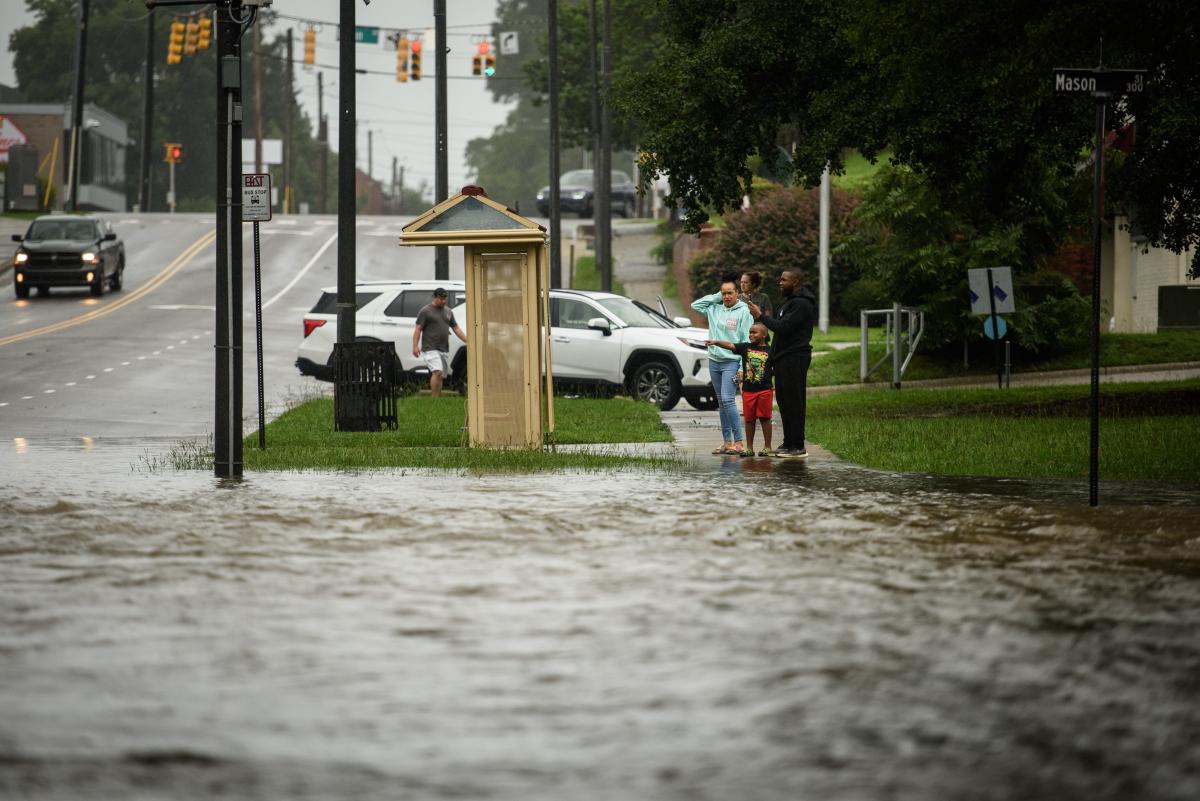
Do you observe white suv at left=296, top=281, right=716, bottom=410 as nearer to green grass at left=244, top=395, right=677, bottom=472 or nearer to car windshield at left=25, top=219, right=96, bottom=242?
green grass at left=244, top=395, right=677, bottom=472

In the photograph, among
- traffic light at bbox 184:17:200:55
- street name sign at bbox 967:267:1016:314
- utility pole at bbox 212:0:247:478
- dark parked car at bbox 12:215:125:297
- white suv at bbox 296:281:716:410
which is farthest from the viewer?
traffic light at bbox 184:17:200:55

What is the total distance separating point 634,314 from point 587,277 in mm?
25918

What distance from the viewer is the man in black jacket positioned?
18.3m

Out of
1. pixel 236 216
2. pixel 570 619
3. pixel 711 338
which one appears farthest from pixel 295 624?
pixel 711 338

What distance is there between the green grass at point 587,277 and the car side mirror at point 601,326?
890 inches

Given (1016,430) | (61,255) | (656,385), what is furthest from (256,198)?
(61,255)

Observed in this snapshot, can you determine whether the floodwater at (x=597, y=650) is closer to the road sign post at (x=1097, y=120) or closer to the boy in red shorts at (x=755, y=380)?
the road sign post at (x=1097, y=120)

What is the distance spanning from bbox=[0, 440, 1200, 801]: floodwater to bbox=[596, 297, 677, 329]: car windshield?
1309 cm

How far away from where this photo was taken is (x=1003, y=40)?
19.3 meters

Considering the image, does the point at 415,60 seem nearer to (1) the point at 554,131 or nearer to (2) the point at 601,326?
(1) the point at 554,131

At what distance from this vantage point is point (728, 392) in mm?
18609

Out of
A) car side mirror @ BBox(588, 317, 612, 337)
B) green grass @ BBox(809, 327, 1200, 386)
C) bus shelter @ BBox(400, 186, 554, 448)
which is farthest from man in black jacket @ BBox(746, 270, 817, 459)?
green grass @ BBox(809, 327, 1200, 386)

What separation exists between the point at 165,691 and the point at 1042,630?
3790 millimetres

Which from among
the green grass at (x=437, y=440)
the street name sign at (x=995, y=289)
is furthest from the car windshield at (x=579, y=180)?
the green grass at (x=437, y=440)
